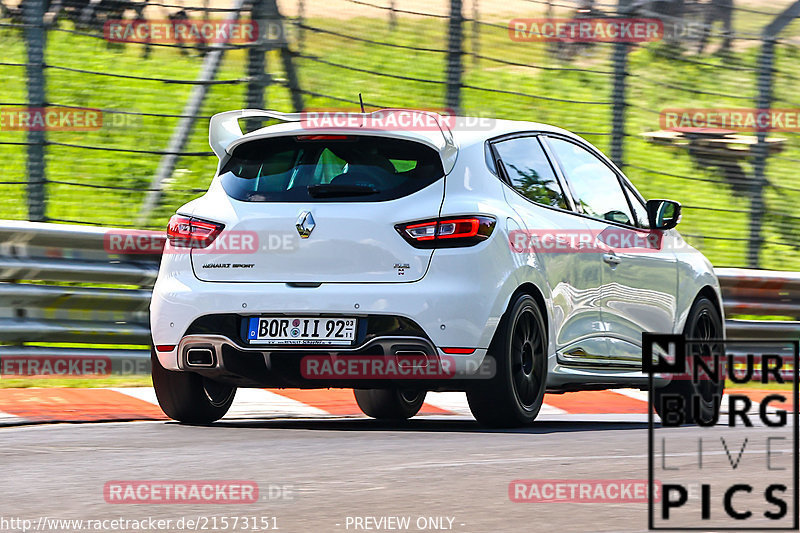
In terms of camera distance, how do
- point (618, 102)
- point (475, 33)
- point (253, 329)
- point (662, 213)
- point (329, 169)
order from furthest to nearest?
point (618, 102) < point (475, 33) < point (662, 213) < point (329, 169) < point (253, 329)

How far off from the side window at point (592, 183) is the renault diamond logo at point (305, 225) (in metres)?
1.72

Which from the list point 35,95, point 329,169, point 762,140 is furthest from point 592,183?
point 762,140

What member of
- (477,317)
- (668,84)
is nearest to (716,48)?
(668,84)

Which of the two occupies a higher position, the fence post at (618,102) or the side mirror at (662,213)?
the fence post at (618,102)

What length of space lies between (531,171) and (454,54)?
12.6 feet

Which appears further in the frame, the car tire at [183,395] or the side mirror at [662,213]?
the side mirror at [662,213]

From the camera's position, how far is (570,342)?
8820mm

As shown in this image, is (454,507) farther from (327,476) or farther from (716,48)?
(716,48)

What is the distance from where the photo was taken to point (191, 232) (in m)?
8.31

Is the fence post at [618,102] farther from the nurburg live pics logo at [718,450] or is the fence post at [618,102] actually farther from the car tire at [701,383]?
the car tire at [701,383]

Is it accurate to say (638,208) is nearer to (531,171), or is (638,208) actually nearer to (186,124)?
(531,171)

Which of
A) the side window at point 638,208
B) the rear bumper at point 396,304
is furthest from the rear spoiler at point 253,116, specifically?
the side window at point 638,208

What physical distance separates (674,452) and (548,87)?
23.0 feet

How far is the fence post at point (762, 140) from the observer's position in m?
13.7
